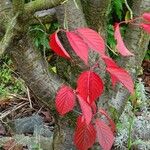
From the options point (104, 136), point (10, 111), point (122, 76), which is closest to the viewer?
point (122, 76)

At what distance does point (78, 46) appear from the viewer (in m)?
0.97

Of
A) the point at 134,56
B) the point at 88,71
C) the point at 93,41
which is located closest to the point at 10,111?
the point at 134,56

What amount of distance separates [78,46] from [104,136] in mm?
503

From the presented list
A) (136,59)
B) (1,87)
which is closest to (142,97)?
(136,59)

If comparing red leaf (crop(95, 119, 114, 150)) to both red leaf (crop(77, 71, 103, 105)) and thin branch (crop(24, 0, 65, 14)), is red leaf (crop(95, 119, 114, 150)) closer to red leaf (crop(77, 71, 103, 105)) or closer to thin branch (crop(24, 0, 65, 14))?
red leaf (crop(77, 71, 103, 105))

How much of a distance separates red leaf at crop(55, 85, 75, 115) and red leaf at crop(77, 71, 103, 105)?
3.7 inches

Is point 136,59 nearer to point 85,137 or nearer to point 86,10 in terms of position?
point 86,10

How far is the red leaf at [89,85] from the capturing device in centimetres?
108

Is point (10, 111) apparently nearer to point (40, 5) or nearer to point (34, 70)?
point (34, 70)

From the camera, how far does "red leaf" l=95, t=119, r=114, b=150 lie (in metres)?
1.36

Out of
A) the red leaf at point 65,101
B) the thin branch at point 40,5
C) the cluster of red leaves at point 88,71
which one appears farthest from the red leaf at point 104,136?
the thin branch at point 40,5

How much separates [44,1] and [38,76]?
1.30ft

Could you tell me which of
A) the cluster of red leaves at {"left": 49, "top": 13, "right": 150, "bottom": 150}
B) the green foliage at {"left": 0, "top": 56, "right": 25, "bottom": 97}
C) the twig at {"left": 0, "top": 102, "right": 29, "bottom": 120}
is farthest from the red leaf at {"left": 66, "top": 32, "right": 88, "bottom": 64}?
the green foliage at {"left": 0, "top": 56, "right": 25, "bottom": 97}

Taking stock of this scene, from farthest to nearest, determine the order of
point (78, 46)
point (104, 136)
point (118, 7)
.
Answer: point (118, 7) < point (104, 136) < point (78, 46)
